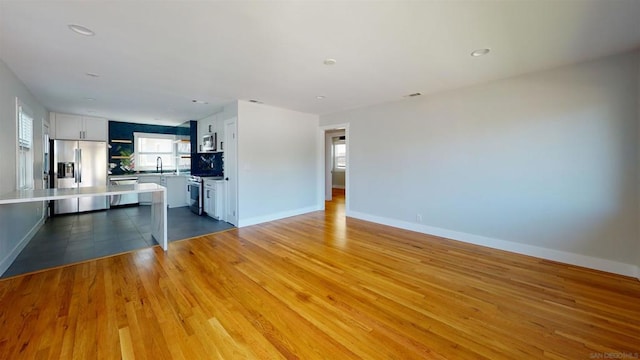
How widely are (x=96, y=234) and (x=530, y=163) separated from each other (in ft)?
22.1

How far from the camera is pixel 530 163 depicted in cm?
338

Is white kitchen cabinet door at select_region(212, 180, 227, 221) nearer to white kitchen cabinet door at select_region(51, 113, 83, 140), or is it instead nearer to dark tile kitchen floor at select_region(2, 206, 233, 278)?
dark tile kitchen floor at select_region(2, 206, 233, 278)

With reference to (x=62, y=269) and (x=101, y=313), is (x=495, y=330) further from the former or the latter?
(x=62, y=269)

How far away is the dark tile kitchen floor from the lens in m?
3.24

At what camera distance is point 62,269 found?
2934mm

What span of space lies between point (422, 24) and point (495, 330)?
2502 millimetres

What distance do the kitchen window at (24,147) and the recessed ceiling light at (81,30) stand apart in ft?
7.22

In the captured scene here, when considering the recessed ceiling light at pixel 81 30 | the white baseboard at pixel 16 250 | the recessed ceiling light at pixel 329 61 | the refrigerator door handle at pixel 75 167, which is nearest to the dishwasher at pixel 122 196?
the refrigerator door handle at pixel 75 167

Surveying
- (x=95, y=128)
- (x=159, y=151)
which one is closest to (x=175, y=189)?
(x=159, y=151)

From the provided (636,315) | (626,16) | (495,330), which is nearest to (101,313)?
(495,330)

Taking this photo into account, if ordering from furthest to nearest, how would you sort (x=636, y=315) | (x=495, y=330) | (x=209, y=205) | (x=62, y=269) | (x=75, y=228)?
(x=209, y=205)
(x=75, y=228)
(x=62, y=269)
(x=636, y=315)
(x=495, y=330)

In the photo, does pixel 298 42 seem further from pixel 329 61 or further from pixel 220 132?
pixel 220 132

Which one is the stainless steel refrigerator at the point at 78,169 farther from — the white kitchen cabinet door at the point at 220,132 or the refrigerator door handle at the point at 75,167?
the white kitchen cabinet door at the point at 220,132

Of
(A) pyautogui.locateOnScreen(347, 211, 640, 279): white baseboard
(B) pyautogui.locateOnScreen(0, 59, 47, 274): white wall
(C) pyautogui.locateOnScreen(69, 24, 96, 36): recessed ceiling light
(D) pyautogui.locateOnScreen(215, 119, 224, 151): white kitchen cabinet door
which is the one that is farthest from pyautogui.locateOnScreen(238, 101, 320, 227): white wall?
(B) pyautogui.locateOnScreen(0, 59, 47, 274): white wall
